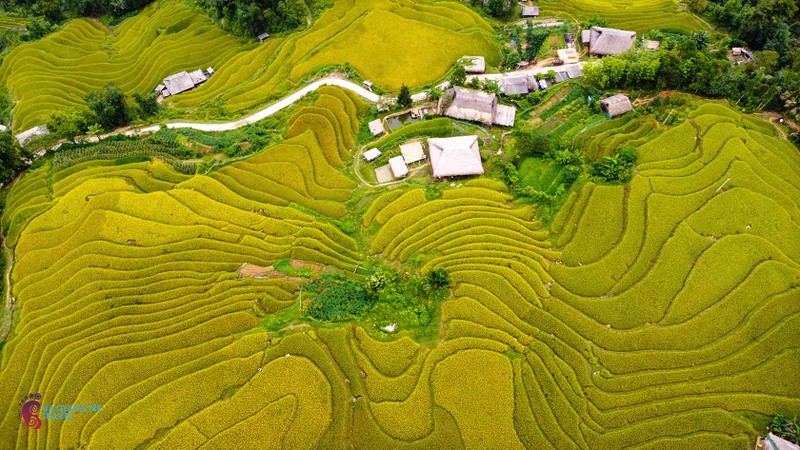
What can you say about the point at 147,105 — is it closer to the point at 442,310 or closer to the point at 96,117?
the point at 96,117

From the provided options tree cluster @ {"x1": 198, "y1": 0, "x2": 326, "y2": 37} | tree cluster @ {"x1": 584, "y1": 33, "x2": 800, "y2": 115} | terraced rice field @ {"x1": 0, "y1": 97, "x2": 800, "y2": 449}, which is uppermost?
tree cluster @ {"x1": 198, "y1": 0, "x2": 326, "y2": 37}

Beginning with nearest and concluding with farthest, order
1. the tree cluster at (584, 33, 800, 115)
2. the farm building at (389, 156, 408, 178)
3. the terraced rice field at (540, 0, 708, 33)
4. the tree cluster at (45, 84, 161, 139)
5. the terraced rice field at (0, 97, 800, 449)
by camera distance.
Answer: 1. the terraced rice field at (0, 97, 800, 449)
2. the farm building at (389, 156, 408, 178)
3. the tree cluster at (584, 33, 800, 115)
4. the tree cluster at (45, 84, 161, 139)
5. the terraced rice field at (540, 0, 708, 33)

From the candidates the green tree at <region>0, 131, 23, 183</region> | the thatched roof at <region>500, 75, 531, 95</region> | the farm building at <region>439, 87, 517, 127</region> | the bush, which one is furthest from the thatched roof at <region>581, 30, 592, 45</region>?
the green tree at <region>0, 131, 23, 183</region>

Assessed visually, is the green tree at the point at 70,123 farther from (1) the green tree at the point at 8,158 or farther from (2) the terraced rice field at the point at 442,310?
(2) the terraced rice field at the point at 442,310

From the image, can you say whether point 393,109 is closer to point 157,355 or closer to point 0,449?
point 157,355

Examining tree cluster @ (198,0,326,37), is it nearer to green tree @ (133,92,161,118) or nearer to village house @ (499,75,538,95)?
green tree @ (133,92,161,118)

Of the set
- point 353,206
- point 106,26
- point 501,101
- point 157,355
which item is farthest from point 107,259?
point 106,26
